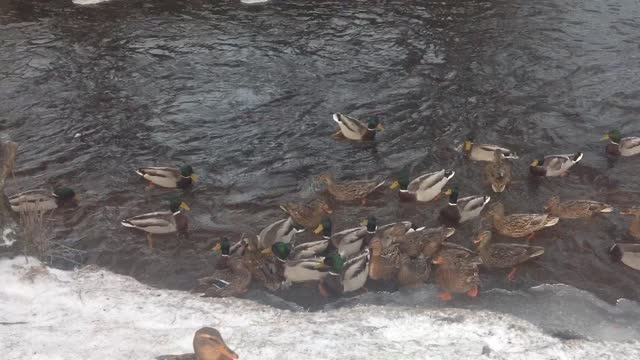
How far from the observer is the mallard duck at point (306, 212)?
26.6 ft

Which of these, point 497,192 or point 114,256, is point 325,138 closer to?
point 497,192

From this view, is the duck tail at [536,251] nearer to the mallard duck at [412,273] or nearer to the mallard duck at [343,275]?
the mallard duck at [412,273]

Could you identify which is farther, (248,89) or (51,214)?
(248,89)

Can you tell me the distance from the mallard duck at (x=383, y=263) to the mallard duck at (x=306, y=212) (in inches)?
48.6

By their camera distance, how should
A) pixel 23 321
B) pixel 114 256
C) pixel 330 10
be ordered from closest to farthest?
pixel 23 321 → pixel 114 256 → pixel 330 10

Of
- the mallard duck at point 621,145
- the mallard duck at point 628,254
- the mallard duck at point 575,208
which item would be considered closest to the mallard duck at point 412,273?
the mallard duck at point 575,208

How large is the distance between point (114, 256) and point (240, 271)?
178cm

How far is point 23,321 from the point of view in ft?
19.6

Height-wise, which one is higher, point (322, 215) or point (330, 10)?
point (330, 10)

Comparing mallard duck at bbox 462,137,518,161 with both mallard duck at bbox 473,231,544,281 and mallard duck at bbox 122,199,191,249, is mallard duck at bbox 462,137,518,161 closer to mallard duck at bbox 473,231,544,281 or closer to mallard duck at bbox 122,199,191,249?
mallard duck at bbox 473,231,544,281

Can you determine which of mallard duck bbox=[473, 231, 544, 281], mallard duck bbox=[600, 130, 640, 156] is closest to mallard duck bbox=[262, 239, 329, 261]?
mallard duck bbox=[473, 231, 544, 281]

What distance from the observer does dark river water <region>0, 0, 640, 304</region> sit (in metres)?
8.23

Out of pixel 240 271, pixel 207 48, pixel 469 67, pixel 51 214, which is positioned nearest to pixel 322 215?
pixel 240 271

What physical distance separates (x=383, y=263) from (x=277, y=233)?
1.41 metres
